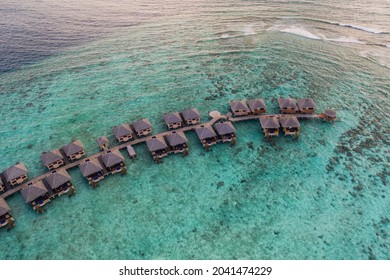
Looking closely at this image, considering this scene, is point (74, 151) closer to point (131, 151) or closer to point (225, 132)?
point (131, 151)

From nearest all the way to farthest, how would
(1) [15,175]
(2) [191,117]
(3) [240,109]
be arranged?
(1) [15,175] → (2) [191,117] → (3) [240,109]

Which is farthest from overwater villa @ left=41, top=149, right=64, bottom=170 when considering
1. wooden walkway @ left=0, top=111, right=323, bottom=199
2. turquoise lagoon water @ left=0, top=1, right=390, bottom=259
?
turquoise lagoon water @ left=0, top=1, right=390, bottom=259

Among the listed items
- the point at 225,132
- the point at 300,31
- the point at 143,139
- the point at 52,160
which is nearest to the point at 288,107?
the point at 225,132

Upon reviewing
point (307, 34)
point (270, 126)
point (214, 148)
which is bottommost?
point (214, 148)

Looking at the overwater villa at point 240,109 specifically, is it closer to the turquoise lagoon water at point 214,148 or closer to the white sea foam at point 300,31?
the turquoise lagoon water at point 214,148

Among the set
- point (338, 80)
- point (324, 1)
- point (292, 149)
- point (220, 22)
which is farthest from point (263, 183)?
point (324, 1)
